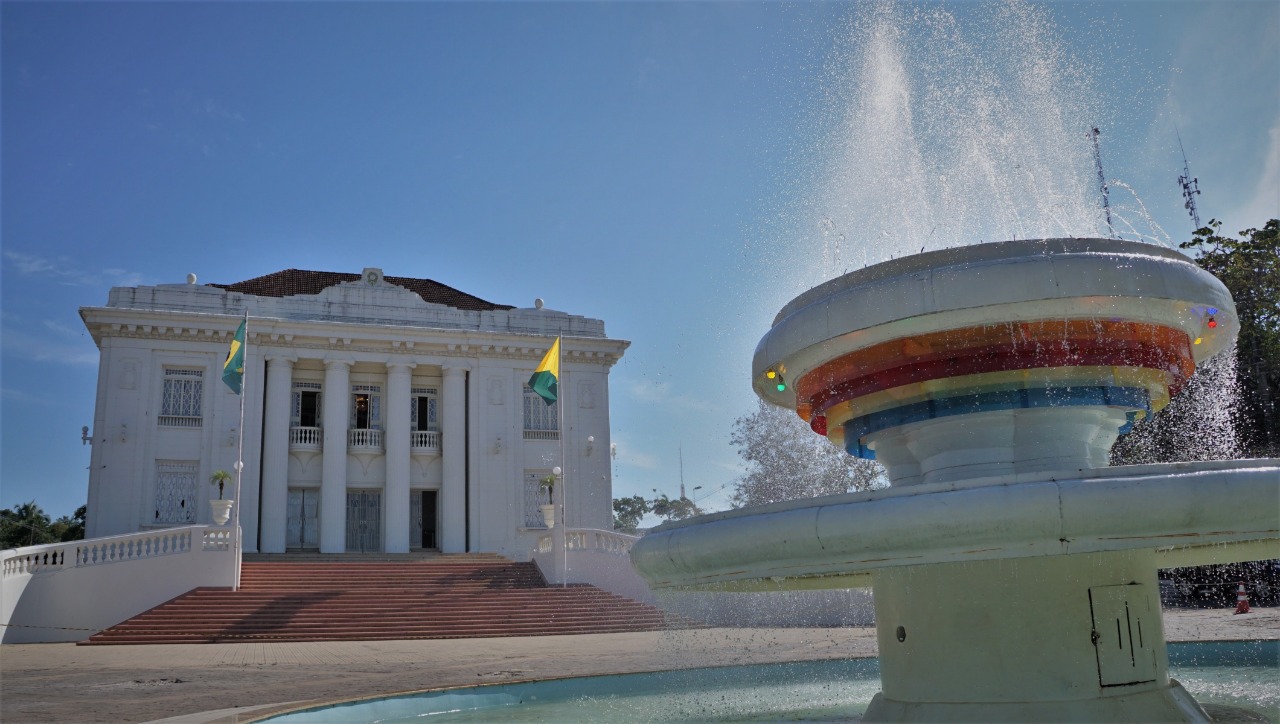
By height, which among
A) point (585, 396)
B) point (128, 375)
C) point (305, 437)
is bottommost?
point (305, 437)

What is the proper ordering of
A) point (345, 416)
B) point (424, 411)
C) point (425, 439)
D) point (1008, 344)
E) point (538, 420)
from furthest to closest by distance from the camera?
point (538, 420)
point (424, 411)
point (425, 439)
point (345, 416)
point (1008, 344)

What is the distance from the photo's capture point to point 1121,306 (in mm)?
5609

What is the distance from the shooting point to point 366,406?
3594 centimetres

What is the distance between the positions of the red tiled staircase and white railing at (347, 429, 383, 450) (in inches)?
287

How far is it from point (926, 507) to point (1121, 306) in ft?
6.41

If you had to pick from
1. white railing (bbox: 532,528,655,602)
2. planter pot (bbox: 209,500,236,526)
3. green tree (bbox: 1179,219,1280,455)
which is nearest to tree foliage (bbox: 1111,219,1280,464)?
green tree (bbox: 1179,219,1280,455)

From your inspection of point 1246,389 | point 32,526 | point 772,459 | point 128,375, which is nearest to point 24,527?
point 32,526

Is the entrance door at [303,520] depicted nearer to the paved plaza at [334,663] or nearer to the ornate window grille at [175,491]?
the ornate window grille at [175,491]

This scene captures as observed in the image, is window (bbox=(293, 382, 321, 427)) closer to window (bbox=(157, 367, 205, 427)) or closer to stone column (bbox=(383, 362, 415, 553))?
stone column (bbox=(383, 362, 415, 553))

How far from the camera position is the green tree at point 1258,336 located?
25203 millimetres

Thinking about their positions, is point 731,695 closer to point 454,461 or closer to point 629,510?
point 454,461

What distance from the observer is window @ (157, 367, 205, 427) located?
32812mm

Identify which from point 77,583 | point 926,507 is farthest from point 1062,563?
point 77,583

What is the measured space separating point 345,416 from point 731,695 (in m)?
27.2
